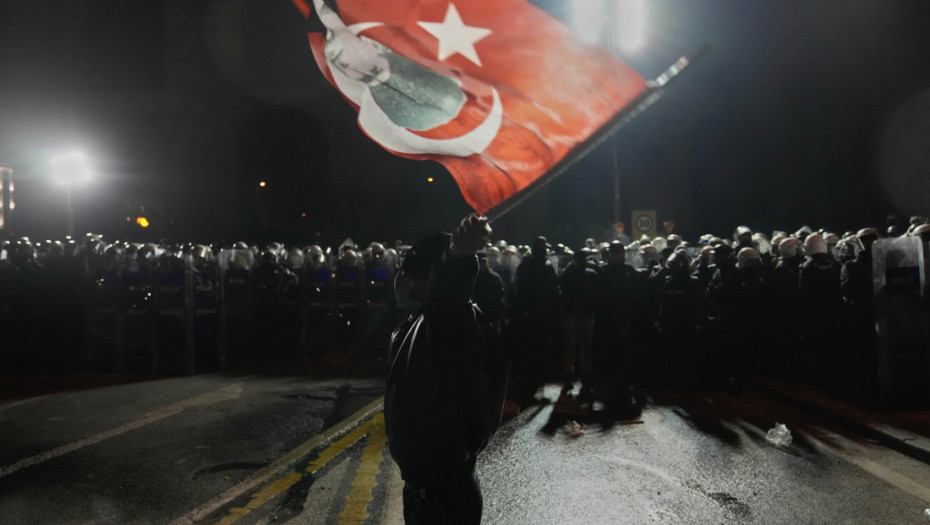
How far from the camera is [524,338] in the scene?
10383 millimetres

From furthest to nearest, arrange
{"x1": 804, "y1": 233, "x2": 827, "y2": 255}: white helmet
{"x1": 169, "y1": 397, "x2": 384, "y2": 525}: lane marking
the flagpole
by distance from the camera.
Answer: {"x1": 804, "y1": 233, "x2": 827, "y2": 255}: white helmet, {"x1": 169, "y1": 397, "x2": 384, "y2": 525}: lane marking, the flagpole

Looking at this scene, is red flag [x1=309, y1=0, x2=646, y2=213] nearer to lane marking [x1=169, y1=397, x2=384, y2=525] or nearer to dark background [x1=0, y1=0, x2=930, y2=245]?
lane marking [x1=169, y1=397, x2=384, y2=525]

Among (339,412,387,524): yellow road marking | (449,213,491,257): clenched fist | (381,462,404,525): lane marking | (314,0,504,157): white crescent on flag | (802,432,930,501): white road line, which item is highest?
(314,0,504,157): white crescent on flag

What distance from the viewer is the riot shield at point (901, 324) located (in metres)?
7.59

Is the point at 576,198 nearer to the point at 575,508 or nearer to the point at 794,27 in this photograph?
the point at 794,27

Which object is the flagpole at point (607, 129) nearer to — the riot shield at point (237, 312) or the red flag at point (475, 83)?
the red flag at point (475, 83)

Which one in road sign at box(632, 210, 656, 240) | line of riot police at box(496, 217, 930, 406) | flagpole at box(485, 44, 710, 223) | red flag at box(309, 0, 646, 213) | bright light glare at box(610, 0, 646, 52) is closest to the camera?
flagpole at box(485, 44, 710, 223)

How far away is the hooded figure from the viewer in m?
2.32

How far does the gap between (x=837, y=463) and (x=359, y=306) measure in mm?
8793

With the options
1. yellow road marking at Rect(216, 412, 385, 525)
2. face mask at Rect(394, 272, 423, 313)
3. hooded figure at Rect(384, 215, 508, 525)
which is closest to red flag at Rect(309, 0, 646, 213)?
face mask at Rect(394, 272, 423, 313)

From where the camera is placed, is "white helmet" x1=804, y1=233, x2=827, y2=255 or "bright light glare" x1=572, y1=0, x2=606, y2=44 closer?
"bright light glare" x1=572, y1=0, x2=606, y2=44

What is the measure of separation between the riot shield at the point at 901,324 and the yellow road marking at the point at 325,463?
609 centimetres

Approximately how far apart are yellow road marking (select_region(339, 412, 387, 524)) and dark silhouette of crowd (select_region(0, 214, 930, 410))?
7.74ft

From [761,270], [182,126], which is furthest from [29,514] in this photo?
[182,126]
